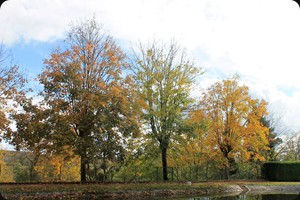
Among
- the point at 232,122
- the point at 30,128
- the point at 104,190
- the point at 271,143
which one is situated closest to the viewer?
the point at 104,190

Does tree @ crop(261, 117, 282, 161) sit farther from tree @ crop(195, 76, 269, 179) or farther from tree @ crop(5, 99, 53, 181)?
tree @ crop(5, 99, 53, 181)

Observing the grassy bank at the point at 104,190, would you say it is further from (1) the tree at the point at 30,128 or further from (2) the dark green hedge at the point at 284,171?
(2) the dark green hedge at the point at 284,171

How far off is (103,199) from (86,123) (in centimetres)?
486

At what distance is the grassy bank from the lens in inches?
645

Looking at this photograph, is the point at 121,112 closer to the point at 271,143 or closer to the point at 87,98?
the point at 87,98

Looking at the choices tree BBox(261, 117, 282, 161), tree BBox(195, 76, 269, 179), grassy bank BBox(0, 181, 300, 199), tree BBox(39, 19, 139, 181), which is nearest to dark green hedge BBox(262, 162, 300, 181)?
tree BBox(195, 76, 269, 179)

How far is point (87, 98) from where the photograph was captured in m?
19.9

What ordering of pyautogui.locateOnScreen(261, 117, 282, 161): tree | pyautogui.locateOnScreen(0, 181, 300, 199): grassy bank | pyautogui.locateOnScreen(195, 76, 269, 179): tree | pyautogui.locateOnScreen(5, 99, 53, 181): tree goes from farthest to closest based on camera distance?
1. pyautogui.locateOnScreen(261, 117, 282, 161): tree
2. pyautogui.locateOnScreen(195, 76, 269, 179): tree
3. pyautogui.locateOnScreen(5, 99, 53, 181): tree
4. pyautogui.locateOnScreen(0, 181, 300, 199): grassy bank

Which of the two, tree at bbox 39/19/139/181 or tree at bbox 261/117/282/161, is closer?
tree at bbox 39/19/139/181

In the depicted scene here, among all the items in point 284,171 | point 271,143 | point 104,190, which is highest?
point 271,143

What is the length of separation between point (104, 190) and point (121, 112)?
5.18m

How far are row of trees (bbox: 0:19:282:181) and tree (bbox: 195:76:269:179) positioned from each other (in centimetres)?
9

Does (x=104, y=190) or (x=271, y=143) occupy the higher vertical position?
(x=271, y=143)

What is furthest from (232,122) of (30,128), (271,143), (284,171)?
(30,128)
